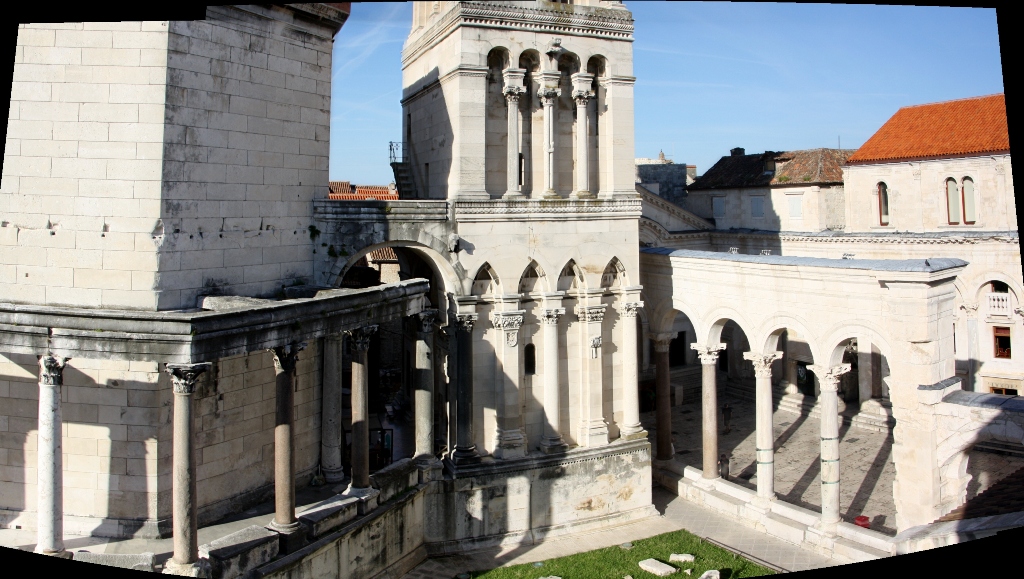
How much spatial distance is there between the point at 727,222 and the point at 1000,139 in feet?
45.9

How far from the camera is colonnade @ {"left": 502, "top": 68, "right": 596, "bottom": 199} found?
22.2m

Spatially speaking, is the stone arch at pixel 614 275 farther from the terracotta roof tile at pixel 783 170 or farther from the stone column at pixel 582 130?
the terracotta roof tile at pixel 783 170

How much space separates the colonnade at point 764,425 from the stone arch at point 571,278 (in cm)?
432

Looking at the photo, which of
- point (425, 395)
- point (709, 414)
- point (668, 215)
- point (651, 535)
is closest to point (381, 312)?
point (425, 395)

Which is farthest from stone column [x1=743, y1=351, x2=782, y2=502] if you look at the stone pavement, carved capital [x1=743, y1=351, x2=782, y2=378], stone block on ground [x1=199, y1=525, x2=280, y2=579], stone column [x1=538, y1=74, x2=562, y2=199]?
stone block on ground [x1=199, y1=525, x2=280, y2=579]

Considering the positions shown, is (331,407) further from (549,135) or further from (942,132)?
(942,132)

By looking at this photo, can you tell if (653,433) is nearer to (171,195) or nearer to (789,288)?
(789,288)

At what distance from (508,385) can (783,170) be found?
86.8 feet

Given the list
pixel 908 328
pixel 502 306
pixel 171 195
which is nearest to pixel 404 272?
pixel 502 306

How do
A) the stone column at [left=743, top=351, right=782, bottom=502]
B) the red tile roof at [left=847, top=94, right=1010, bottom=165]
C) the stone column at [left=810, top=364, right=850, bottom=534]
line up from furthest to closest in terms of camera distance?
the red tile roof at [left=847, top=94, right=1010, bottom=165], the stone column at [left=743, top=351, right=782, bottom=502], the stone column at [left=810, top=364, right=850, bottom=534]

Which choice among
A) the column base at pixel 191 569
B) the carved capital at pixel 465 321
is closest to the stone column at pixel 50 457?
the column base at pixel 191 569

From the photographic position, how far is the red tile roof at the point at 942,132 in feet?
112

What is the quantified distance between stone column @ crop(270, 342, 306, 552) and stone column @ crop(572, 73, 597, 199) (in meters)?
10.6

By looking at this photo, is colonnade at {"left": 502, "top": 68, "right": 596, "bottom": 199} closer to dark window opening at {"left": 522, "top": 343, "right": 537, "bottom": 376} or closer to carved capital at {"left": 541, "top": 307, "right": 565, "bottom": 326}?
carved capital at {"left": 541, "top": 307, "right": 565, "bottom": 326}
